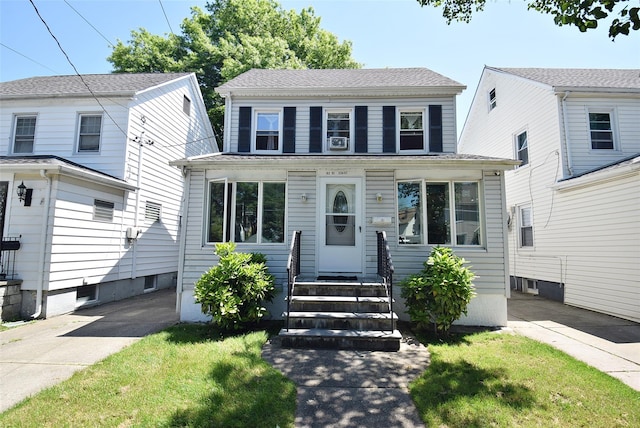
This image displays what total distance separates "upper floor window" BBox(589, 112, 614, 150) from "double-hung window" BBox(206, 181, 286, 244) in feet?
30.9

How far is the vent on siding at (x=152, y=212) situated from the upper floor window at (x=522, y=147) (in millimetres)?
12843

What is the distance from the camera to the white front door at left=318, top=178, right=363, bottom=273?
6980 mm

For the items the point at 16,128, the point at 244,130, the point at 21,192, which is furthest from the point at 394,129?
the point at 16,128

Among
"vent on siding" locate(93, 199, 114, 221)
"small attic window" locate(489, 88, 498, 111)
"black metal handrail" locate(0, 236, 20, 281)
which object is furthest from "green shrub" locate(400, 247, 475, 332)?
"small attic window" locate(489, 88, 498, 111)

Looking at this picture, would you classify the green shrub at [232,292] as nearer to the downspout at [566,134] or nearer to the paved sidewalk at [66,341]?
the paved sidewalk at [66,341]

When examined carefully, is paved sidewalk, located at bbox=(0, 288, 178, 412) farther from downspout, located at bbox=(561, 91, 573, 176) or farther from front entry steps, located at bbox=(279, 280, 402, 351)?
downspout, located at bbox=(561, 91, 573, 176)

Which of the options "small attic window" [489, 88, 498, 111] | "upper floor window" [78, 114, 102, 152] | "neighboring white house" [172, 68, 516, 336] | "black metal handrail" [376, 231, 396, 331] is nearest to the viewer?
"black metal handrail" [376, 231, 396, 331]

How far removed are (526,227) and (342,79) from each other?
8.05 m

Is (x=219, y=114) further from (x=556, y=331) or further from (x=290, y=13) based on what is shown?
(x=556, y=331)

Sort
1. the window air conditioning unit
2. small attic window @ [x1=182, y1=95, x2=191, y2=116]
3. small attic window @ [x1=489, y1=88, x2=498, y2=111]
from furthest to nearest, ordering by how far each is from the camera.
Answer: small attic window @ [x1=489, y1=88, x2=498, y2=111] < small attic window @ [x1=182, y1=95, x2=191, y2=116] < the window air conditioning unit

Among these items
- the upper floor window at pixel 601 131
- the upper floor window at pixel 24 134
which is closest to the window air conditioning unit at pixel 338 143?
the upper floor window at pixel 601 131

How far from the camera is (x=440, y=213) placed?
6.94 metres

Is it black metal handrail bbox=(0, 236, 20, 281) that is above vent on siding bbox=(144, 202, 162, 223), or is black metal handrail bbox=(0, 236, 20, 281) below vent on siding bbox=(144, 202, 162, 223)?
below

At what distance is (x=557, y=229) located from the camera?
9.18 meters
